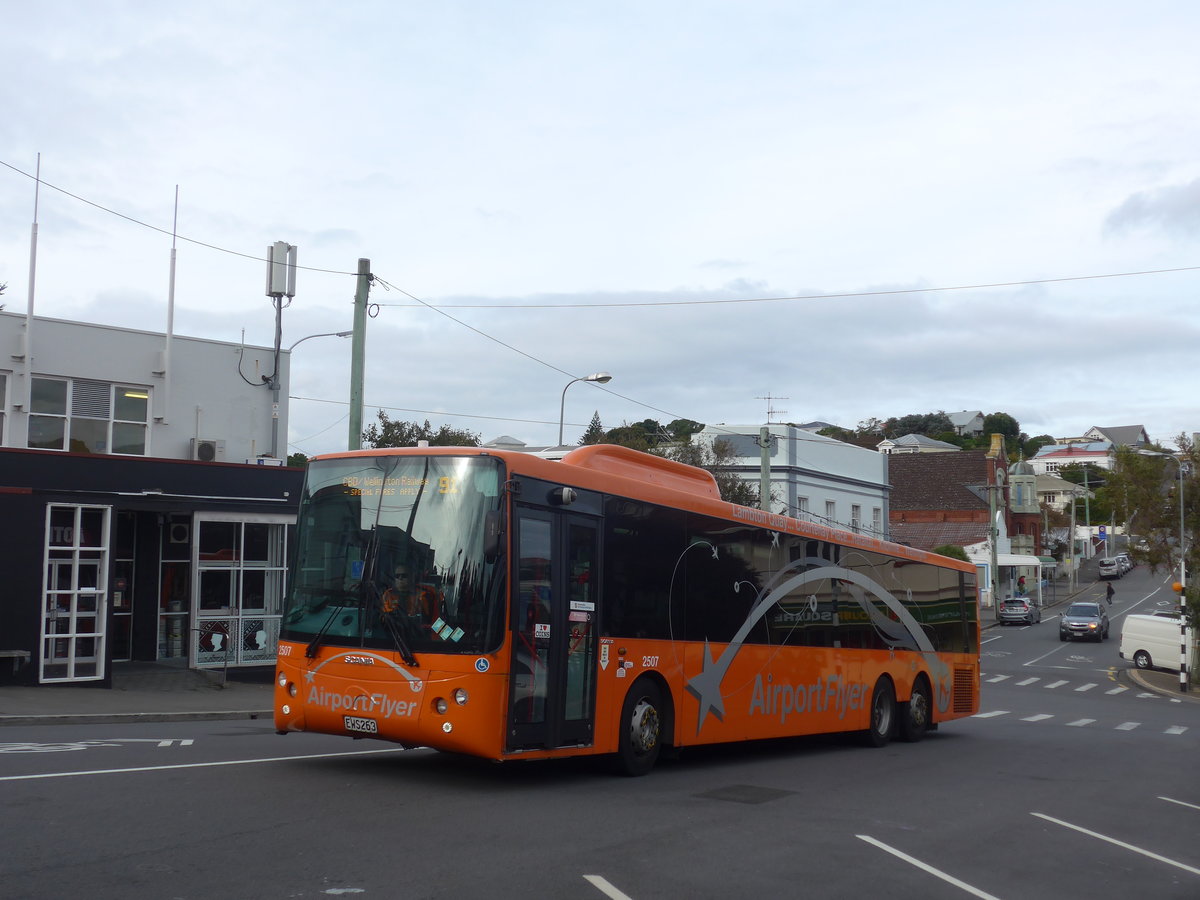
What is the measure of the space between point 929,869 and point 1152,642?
38.0 metres

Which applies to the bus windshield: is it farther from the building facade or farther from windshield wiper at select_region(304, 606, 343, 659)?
the building facade

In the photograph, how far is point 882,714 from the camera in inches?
712

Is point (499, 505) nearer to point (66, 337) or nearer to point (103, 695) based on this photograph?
point (103, 695)

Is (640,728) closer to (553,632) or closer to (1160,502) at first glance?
(553,632)

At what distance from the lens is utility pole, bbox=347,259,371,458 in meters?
20.1

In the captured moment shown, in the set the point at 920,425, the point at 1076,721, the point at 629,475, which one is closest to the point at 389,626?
the point at 629,475

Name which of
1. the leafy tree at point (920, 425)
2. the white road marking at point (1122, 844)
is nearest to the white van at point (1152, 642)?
the white road marking at point (1122, 844)

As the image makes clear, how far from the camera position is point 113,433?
26250 millimetres

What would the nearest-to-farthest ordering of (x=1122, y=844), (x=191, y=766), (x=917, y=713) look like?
1. (x=1122, y=844)
2. (x=191, y=766)
3. (x=917, y=713)

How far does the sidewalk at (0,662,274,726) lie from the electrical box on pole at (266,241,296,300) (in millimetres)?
9982

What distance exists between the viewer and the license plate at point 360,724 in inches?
412

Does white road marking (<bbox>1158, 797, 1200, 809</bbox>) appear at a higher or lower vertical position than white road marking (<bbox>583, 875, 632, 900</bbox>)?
lower

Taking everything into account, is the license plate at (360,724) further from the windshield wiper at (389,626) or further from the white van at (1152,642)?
the white van at (1152,642)

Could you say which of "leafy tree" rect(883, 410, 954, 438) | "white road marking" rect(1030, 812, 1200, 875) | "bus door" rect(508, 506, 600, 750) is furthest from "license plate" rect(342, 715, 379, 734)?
"leafy tree" rect(883, 410, 954, 438)
